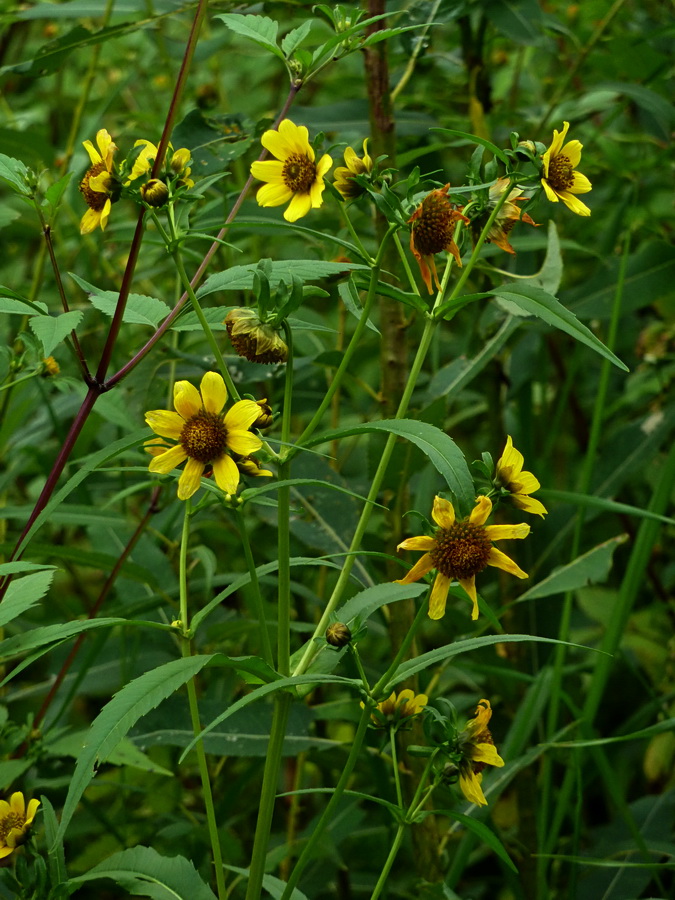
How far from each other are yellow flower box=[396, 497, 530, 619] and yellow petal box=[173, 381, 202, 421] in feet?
0.55

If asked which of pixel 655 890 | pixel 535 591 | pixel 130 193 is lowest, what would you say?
pixel 655 890

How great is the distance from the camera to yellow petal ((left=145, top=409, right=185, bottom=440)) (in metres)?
0.62

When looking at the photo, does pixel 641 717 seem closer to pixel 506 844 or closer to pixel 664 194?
pixel 506 844

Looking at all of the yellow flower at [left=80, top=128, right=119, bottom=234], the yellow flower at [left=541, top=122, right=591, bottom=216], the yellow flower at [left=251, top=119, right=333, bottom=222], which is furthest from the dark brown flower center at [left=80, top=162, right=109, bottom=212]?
the yellow flower at [left=541, top=122, right=591, bottom=216]

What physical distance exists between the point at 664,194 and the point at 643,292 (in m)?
0.63

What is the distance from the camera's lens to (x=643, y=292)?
4.24 feet

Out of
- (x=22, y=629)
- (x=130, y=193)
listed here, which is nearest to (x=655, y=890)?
(x=22, y=629)

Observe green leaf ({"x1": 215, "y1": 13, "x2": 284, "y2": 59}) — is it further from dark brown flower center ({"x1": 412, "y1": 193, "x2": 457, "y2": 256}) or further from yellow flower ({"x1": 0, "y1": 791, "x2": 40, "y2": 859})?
yellow flower ({"x1": 0, "y1": 791, "x2": 40, "y2": 859})

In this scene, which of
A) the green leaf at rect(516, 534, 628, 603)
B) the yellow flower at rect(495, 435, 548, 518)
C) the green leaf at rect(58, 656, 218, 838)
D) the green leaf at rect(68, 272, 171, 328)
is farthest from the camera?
the green leaf at rect(516, 534, 628, 603)

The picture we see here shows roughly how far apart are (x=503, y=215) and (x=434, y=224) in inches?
3.4

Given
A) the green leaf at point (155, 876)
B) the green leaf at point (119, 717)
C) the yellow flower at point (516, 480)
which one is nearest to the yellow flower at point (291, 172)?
the yellow flower at point (516, 480)

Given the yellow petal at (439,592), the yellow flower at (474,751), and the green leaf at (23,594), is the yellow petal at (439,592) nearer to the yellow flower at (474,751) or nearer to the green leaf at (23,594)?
the yellow flower at (474,751)

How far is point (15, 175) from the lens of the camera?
0.73 m

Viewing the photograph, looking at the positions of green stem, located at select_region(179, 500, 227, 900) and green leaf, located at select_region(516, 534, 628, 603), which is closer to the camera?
green stem, located at select_region(179, 500, 227, 900)
